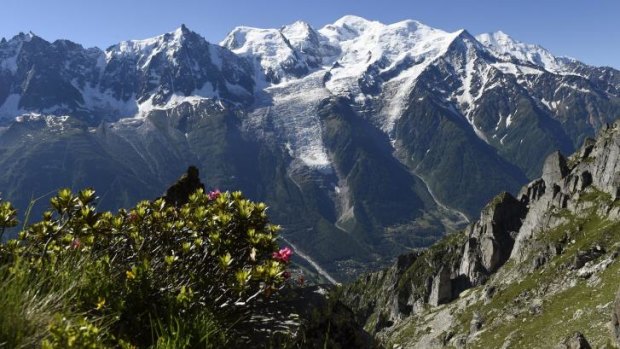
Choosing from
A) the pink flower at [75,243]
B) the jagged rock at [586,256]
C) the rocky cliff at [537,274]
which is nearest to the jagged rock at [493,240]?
the rocky cliff at [537,274]

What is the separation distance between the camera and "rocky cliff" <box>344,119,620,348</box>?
72.9m

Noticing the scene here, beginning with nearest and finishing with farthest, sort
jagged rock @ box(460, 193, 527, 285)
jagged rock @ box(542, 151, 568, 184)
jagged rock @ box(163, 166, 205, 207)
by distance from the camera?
1. jagged rock @ box(163, 166, 205, 207)
2. jagged rock @ box(542, 151, 568, 184)
3. jagged rock @ box(460, 193, 527, 285)

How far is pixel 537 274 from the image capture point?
383ft

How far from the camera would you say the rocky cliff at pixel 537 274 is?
239 ft

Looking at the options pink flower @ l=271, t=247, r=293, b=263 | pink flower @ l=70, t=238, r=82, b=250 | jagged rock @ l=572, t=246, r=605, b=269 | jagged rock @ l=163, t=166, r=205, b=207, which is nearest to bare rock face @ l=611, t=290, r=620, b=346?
jagged rock @ l=163, t=166, r=205, b=207

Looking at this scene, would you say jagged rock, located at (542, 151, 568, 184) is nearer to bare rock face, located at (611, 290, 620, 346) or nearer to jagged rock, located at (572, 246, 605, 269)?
jagged rock, located at (572, 246, 605, 269)

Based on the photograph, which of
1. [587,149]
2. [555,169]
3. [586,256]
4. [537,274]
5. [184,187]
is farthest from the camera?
[587,149]

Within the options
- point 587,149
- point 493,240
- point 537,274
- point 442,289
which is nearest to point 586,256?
point 537,274

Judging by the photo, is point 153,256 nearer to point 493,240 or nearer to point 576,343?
point 576,343

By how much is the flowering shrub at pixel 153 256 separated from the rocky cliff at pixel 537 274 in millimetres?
37211

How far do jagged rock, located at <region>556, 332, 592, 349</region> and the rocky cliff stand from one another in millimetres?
114

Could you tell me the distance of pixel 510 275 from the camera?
5335 inches

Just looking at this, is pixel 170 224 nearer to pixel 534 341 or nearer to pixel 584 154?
pixel 534 341

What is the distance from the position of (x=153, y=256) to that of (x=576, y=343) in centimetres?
3809
